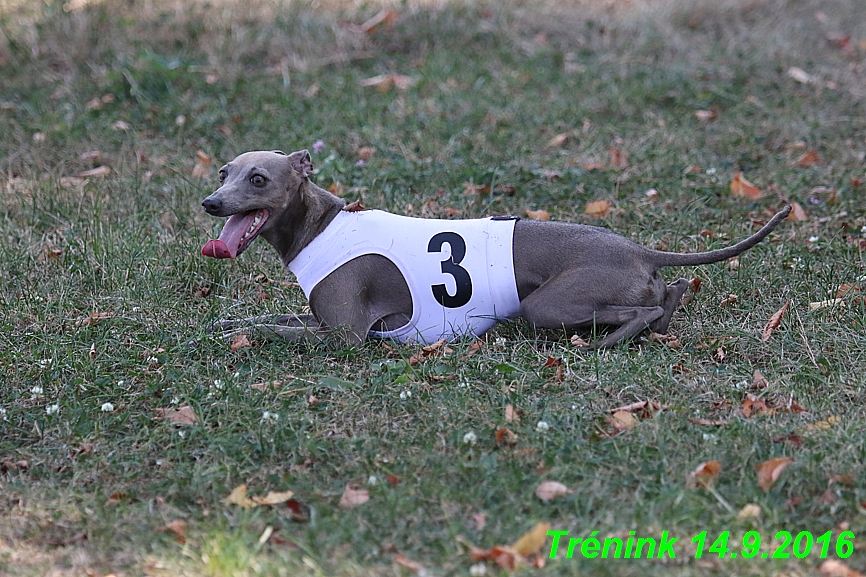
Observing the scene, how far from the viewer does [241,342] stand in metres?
4.57

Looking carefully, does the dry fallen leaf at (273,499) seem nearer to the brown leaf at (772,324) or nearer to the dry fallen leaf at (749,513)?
the dry fallen leaf at (749,513)

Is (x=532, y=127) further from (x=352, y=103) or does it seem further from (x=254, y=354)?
(x=254, y=354)

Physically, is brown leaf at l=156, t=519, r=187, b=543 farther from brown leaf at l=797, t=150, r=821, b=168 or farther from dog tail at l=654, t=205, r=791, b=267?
brown leaf at l=797, t=150, r=821, b=168

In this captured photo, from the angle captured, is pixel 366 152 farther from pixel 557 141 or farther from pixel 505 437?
pixel 505 437

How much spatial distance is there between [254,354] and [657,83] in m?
4.96

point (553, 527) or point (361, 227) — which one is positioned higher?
point (361, 227)

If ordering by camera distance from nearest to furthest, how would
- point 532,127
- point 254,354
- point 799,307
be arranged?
point 254,354, point 799,307, point 532,127

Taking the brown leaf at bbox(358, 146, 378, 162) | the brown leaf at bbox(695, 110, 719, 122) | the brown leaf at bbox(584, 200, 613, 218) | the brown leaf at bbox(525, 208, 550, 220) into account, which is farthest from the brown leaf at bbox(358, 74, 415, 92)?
the brown leaf at bbox(584, 200, 613, 218)

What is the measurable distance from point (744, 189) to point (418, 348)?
2926 mm

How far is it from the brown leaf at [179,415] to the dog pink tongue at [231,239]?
2.40ft

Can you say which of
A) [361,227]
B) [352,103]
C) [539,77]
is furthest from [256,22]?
[361,227]

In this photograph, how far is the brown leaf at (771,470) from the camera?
336cm

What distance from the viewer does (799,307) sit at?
193 inches

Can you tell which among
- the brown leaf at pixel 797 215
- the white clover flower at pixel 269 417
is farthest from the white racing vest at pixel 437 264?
the brown leaf at pixel 797 215
